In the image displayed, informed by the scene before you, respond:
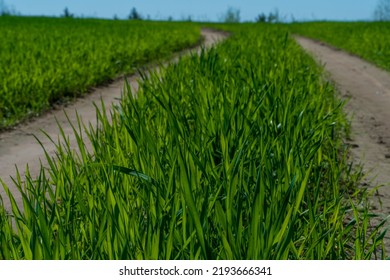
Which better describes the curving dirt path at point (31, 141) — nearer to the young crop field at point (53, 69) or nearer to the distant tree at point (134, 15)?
the young crop field at point (53, 69)

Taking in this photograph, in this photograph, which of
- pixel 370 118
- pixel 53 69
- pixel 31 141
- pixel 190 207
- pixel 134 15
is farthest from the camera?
pixel 134 15

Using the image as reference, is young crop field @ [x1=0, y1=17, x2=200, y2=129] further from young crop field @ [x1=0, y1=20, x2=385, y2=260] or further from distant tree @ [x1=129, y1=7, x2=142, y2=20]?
distant tree @ [x1=129, y1=7, x2=142, y2=20]

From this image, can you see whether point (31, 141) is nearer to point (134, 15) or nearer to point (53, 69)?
point (53, 69)

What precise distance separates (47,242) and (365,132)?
16.2 feet

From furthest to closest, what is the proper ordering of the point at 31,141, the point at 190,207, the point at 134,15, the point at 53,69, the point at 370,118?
1. the point at 134,15
2. the point at 53,69
3. the point at 370,118
4. the point at 31,141
5. the point at 190,207

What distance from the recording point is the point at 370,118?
7.27 metres

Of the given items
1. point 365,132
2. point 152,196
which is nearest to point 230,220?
point 152,196

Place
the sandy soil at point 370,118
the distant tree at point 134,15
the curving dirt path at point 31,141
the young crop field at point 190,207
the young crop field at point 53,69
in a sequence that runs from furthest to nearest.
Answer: the distant tree at point 134,15 → the young crop field at point 53,69 → the curving dirt path at point 31,141 → the sandy soil at point 370,118 → the young crop field at point 190,207

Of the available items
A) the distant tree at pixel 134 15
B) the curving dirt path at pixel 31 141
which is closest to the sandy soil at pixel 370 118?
the curving dirt path at pixel 31 141

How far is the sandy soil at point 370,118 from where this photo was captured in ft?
14.3

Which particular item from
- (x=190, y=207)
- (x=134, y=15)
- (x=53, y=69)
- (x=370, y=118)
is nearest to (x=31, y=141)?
(x=53, y=69)

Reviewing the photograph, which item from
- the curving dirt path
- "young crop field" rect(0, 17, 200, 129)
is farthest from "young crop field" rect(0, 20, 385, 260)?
"young crop field" rect(0, 17, 200, 129)

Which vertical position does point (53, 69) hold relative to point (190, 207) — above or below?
below
